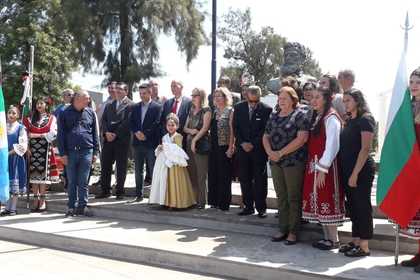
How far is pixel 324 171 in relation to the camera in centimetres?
515

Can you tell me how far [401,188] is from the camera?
15.7ft

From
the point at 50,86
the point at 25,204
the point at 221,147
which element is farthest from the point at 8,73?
the point at 221,147

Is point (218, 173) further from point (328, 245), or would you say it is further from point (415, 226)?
point (415, 226)

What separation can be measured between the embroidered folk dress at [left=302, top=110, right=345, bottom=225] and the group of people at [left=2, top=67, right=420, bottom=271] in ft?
0.03

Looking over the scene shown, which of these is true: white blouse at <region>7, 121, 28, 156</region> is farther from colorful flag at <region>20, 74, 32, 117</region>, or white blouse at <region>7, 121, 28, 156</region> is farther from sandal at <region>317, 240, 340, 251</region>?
sandal at <region>317, 240, 340, 251</region>

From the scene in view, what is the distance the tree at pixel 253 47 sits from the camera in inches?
1663

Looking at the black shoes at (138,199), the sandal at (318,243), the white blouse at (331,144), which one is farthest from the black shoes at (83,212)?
the white blouse at (331,144)

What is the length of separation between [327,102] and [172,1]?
19199 mm

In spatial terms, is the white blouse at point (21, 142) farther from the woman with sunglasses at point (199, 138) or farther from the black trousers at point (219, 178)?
the black trousers at point (219, 178)

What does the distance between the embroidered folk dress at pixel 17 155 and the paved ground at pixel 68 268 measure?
6.60 feet

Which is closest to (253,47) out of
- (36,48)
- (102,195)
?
(36,48)

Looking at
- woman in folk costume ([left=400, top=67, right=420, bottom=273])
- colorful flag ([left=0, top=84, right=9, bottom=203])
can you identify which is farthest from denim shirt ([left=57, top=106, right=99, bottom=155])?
woman in folk costume ([left=400, top=67, right=420, bottom=273])

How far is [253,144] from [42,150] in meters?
3.61

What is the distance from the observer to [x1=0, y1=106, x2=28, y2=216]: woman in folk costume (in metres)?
7.82
